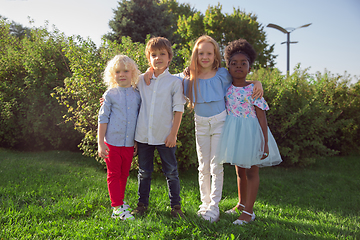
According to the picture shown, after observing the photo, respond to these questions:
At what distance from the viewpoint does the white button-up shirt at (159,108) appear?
2.67 m

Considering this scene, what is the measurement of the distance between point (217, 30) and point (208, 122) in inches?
577

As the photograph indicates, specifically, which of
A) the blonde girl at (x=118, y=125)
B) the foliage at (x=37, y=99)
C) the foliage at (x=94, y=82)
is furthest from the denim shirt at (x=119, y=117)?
the foliage at (x=37, y=99)

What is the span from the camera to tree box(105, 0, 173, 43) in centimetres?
1371

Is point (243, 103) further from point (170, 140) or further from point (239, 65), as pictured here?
point (170, 140)

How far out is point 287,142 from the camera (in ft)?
19.7

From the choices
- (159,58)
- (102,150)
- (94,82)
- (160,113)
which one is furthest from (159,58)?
(94,82)

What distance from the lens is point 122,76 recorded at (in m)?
2.77

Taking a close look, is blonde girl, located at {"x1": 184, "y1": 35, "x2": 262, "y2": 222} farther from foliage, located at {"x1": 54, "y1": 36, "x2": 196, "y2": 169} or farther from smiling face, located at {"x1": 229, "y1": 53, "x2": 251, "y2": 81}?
foliage, located at {"x1": 54, "y1": 36, "x2": 196, "y2": 169}

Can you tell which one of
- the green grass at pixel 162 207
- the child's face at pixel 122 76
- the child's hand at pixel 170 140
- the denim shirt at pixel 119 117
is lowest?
the green grass at pixel 162 207

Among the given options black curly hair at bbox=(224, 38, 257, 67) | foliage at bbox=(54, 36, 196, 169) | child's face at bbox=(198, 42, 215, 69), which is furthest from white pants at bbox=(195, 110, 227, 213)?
foliage at bbox=(54, 36, 196, 169)

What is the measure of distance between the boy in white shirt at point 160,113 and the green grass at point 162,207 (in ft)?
1.68

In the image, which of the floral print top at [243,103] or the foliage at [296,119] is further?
the foliage at [296,119]

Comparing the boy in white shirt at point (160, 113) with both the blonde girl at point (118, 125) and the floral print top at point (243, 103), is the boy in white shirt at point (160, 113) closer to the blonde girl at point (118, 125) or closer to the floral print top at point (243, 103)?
the blonde girl at point (118, 125)

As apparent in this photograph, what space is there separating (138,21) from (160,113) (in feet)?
42.1
